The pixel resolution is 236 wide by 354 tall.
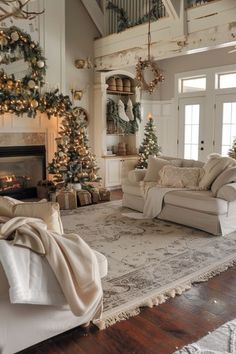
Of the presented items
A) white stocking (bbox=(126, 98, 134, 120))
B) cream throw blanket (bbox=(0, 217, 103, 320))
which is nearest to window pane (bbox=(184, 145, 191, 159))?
white stocking (bbox=(126, 98, 134, 120))

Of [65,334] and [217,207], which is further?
[217,207]

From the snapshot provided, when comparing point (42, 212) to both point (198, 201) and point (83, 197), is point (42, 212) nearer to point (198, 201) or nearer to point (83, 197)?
point (198, 201)

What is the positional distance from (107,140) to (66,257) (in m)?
6.51

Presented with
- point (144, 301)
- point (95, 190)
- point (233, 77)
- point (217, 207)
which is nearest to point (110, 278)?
point (144, 301)

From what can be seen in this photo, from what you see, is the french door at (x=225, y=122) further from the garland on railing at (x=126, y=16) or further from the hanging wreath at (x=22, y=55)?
the hanging wreath at (x=22, y=55)

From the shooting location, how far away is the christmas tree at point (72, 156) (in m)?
6.75

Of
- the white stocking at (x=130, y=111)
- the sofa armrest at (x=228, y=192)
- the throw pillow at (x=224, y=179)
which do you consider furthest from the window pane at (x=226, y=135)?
the sofa armrest at (x=228, y=192)

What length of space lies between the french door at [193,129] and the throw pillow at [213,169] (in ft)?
10.6

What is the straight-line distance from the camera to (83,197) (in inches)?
252

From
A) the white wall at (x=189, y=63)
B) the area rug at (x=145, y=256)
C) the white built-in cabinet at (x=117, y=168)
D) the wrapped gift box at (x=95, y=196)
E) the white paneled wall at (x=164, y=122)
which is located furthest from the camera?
the white paneled wall at (x=164, y=122)

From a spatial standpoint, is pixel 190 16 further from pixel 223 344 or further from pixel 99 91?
pixel 223 344

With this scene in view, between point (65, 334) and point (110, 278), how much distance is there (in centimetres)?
94

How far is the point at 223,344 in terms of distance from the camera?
2.33m

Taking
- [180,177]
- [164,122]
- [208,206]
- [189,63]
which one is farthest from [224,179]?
[164,122]
